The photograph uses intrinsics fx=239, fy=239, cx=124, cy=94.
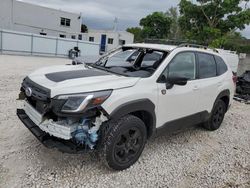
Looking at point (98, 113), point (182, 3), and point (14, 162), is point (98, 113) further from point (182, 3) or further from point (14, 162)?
point (182, 3)

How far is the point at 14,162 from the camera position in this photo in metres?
3.21

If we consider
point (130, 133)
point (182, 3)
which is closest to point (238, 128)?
point (130, 133)

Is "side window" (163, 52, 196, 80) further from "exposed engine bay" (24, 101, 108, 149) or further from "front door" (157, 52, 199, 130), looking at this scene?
"exposed engine bay" (24, 101, 108, 149)

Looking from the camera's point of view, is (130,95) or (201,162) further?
(201,162)

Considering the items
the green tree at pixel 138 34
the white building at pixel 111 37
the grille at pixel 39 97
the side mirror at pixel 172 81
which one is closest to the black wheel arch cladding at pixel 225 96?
the side mirror at pixel 172 81

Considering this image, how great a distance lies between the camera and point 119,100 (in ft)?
9.61

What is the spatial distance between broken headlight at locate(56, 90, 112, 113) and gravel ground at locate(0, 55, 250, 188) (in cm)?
94

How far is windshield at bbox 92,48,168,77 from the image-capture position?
3543 millimetres

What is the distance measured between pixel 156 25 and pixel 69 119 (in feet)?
120

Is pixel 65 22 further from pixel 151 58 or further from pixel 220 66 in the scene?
pixel 151 58

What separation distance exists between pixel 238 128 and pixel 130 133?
138 inches

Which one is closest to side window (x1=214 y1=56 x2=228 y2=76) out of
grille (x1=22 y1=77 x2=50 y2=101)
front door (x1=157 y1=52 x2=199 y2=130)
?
front door (x1=157 y1=52 x2=199 y2=130)

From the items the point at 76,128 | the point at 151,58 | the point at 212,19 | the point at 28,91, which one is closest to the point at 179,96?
the point at 151,58

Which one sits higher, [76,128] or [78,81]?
[78,81]
